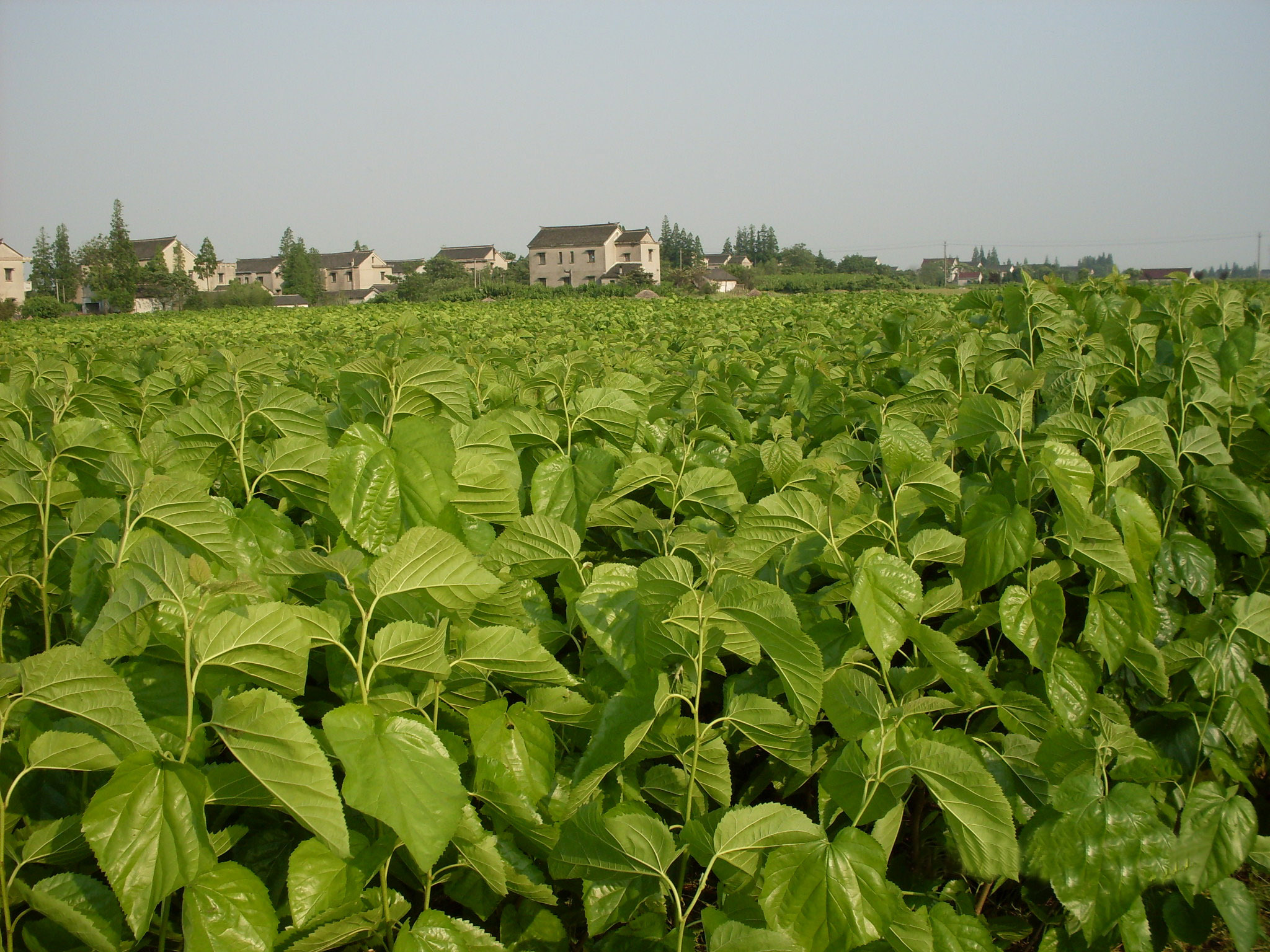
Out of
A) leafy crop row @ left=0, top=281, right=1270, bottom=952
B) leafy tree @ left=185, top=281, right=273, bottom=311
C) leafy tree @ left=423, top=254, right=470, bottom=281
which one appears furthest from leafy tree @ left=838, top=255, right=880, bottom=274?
leafy crop row @ left=0, top=281, right=1270, bottom=952

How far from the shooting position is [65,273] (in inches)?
3529

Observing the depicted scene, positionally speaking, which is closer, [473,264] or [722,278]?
[722,278]

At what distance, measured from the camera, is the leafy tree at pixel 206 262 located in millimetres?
86500

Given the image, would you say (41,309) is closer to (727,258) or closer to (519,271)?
(519,271)

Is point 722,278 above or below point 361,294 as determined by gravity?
below

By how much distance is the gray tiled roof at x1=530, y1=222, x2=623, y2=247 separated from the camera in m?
84.9

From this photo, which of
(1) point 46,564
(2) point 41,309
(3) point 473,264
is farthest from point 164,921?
(3) point 473,264

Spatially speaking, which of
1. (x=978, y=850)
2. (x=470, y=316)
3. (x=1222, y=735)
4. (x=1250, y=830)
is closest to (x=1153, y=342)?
(x=1222, y=735)

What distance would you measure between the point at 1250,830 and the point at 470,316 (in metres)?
23.6

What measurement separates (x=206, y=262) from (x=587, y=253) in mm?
39547

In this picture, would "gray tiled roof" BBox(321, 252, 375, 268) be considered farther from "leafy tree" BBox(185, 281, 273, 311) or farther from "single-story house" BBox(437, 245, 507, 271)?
"leafy tree" BBox(185, 281, 273, 311)

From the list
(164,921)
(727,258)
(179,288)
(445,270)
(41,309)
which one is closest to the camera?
(164,921)

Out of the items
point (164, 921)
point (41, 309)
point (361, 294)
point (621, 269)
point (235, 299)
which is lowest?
point (164, 921)

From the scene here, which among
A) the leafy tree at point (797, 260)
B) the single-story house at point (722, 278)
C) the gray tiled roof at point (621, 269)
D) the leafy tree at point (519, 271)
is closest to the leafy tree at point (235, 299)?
the leafy tree at point (519, 271)
